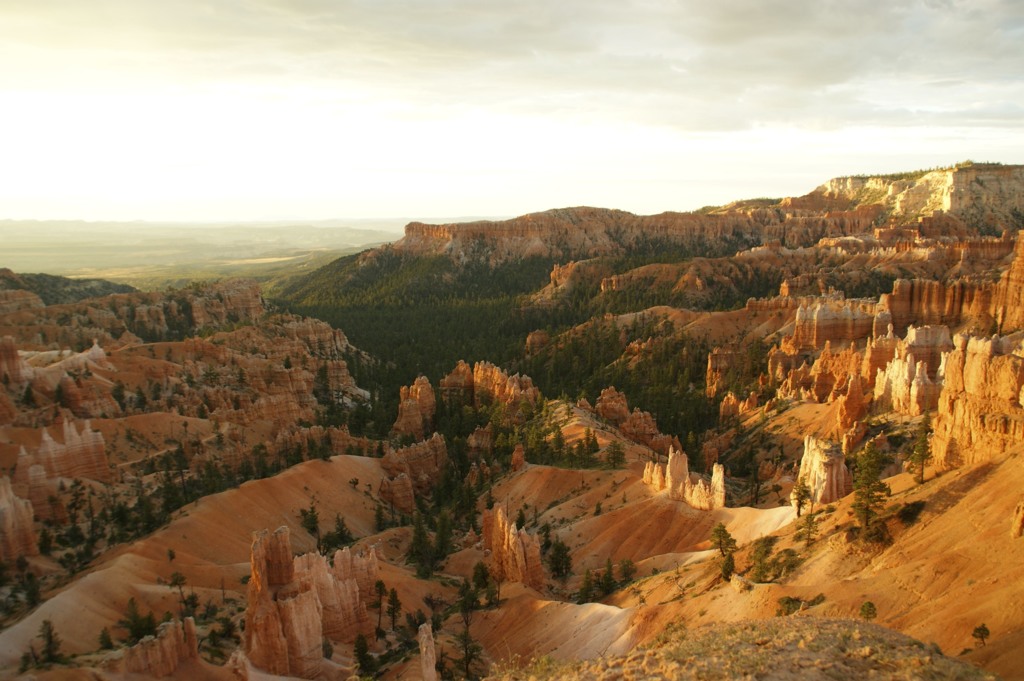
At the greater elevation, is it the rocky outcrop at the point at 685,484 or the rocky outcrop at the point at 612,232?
the rocky outcrop at the point at 612,232

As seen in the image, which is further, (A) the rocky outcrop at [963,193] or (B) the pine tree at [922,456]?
(A) the rocky outcrop at [963,193]

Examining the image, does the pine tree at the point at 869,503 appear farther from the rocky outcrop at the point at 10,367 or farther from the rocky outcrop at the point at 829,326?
the rocky outcrop at the point at 10,367

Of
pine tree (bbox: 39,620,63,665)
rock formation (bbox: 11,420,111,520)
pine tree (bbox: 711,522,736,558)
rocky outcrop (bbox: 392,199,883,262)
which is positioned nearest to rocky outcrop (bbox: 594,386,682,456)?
pine tree (bbox: 711,522,736,558)

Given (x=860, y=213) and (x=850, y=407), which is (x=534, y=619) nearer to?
(x=850, y=407)

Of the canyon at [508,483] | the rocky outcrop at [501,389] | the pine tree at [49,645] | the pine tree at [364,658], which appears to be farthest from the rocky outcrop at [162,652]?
the rocky outcrop at [501,389]

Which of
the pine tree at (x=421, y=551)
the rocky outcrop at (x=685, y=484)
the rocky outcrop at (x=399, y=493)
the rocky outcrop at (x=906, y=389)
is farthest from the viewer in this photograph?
the rocky outcrop at (x=399, y=493)

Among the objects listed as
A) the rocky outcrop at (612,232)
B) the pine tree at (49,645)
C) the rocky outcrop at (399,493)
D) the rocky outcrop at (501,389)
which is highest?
the rocky outcrop at (612,232)

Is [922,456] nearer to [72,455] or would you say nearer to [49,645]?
[49,645]

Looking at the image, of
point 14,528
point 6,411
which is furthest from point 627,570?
point 6,411
